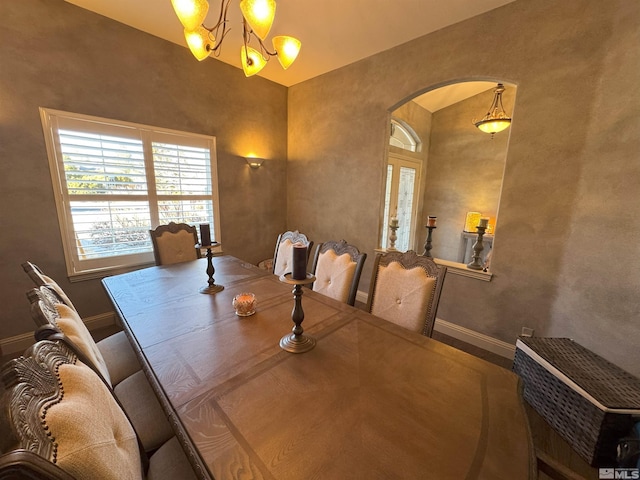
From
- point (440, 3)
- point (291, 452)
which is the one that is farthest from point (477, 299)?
point (440, 3)

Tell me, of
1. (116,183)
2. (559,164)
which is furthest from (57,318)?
(559,164)

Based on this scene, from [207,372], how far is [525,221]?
8.49ft

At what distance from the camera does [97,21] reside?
236 centimetres

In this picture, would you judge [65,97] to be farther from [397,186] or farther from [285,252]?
[397,186]

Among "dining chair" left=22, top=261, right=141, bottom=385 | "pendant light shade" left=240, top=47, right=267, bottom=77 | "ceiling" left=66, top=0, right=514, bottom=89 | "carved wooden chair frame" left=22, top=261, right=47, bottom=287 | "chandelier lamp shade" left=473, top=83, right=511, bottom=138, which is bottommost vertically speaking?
"dining chair" left=22, top=261, right=141, bottom=385

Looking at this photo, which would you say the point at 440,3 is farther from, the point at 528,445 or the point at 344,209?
→ the point at 528,445

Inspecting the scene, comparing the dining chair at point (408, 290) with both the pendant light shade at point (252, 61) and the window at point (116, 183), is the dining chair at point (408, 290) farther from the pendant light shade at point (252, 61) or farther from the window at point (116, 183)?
the window at point (116, 183)

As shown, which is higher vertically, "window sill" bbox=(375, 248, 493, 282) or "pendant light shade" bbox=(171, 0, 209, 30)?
"pendant light shade" bbox=(171, 0, 209, 30)

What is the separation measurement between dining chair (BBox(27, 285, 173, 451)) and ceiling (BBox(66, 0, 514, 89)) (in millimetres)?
2576

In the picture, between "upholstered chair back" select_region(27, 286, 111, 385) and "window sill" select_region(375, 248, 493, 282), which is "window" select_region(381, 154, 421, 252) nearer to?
"window sill" select_region(375, 248, 493, 282)

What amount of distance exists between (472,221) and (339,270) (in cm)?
388

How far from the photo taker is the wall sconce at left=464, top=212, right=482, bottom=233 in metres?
4.61

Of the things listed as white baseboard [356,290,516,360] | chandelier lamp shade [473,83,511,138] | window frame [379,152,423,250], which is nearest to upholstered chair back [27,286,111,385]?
white baseboard [356,290,516,360]

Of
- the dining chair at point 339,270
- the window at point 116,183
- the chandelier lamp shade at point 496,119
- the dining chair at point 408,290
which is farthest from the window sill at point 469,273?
the window at point 116,183
